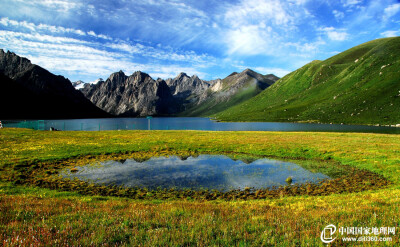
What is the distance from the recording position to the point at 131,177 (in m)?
21.8

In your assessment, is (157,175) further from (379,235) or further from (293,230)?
(379,235)

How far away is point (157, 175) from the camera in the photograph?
22.6 metres

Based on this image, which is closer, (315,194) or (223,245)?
(223,245)

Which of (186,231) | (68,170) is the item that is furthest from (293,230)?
(68,170)

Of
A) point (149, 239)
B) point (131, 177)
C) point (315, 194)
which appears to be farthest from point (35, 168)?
point (315, 194)

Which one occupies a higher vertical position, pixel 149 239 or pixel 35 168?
pixel 149 239

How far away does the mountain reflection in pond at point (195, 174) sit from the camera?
20017mm

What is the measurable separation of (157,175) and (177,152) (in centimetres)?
1373

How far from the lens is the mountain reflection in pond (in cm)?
2002

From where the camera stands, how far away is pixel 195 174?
2322cm

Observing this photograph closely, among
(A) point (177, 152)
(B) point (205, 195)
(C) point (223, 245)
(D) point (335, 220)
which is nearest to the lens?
(C) point (223, 245)

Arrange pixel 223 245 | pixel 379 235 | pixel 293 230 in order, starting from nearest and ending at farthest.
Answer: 1. pixel 223 245
2. pixel 379 235
3. pixel 293 230

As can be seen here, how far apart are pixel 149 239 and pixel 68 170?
73.5 feet

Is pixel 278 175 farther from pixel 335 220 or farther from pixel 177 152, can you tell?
pixel 177 152
